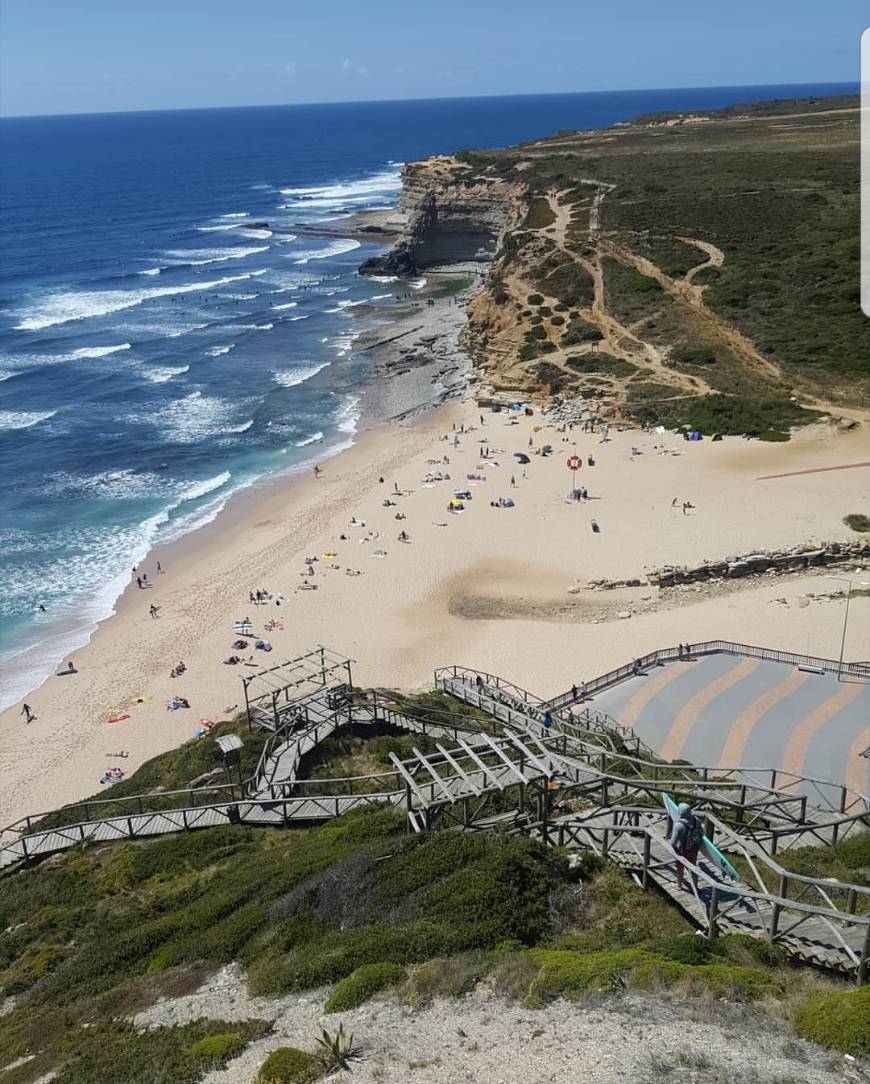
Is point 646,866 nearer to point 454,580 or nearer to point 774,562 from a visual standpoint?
point 774,562

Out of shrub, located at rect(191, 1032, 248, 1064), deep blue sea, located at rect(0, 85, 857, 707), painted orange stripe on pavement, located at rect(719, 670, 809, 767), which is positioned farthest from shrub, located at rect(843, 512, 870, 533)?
shrub, located at rect(191, 1032, 248, 1064)

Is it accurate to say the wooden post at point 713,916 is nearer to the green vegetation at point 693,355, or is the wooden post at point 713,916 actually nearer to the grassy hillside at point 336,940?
the grassy hillside at point 336,940

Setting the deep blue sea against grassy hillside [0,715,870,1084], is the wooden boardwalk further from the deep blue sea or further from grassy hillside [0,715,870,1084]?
the deep blue sea

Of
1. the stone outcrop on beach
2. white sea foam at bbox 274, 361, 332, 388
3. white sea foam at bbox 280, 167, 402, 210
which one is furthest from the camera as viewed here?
white sea foam at bbox 280, 167, 402, 210

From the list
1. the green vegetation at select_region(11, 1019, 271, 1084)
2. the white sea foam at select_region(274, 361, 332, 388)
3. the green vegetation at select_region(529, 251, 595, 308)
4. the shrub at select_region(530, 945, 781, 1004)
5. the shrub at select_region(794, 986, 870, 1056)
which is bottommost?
the green vegetation at select_region(11, 1019, 271, 1084)

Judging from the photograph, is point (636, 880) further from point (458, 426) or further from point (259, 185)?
point (259, 185)

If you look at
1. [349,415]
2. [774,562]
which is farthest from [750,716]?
[349,415]
